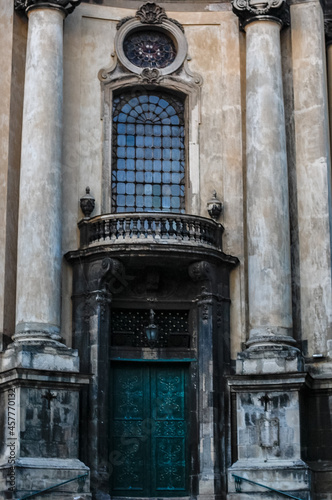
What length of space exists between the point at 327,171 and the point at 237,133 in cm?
255

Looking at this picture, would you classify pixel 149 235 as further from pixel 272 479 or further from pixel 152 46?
pixel 272 479

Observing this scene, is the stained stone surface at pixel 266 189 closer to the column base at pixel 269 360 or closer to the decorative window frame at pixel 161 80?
the column base at pixel 269 360

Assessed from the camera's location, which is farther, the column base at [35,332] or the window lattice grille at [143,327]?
the window lattice grille at [143,327]

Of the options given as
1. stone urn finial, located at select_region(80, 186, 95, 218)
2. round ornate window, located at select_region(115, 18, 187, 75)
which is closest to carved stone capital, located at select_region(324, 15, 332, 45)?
round ornate window, located at select_region(115, 18, 187, 75)

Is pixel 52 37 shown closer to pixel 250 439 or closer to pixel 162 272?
pixel 162 272

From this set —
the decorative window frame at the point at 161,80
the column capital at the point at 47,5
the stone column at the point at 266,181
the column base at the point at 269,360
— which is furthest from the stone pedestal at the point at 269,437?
the column capital at the point at 47,5

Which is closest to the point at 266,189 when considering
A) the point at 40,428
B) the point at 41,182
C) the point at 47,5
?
the point at 41,182

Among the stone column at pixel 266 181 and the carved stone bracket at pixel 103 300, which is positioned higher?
the stone column at pixel 266 181

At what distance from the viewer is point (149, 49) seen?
35219mm

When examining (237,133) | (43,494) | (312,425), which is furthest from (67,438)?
(237,133)

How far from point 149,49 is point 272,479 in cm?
1197

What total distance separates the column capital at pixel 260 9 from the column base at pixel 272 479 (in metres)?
11.4

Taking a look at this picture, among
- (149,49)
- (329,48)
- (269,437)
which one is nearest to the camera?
(269,437)

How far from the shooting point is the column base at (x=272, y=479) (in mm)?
30375
